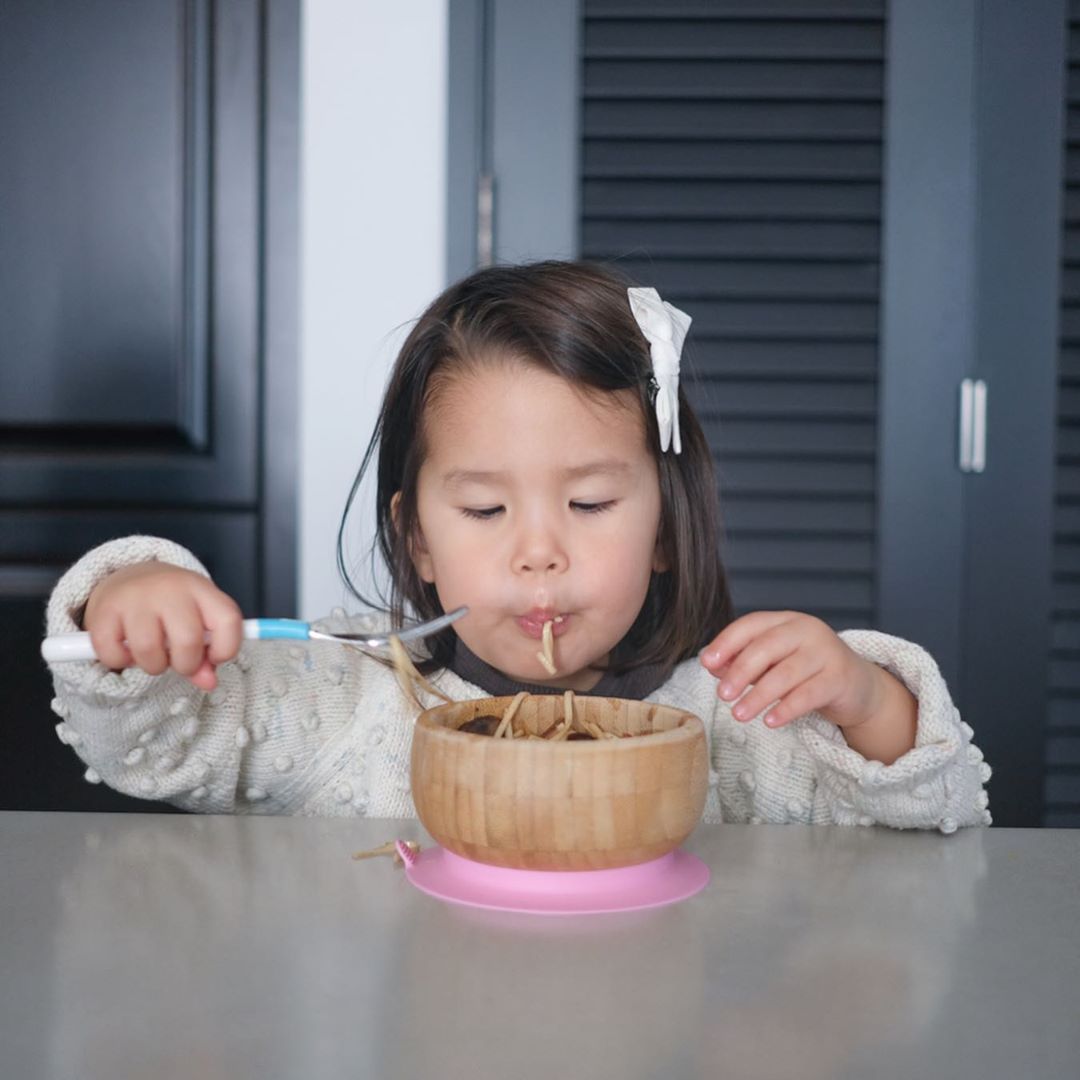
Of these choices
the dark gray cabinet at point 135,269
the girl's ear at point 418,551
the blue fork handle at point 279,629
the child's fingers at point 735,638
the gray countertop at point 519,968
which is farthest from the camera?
the dark gray cabinet at point 135,269

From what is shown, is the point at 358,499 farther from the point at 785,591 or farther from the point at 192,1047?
the point at 192,1047

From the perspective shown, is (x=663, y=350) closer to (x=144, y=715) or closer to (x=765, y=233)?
(x=144, y=715)

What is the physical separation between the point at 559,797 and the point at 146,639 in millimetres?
309

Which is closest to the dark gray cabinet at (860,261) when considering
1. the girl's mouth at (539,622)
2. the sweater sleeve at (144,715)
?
the girl's mouth at (539,622)

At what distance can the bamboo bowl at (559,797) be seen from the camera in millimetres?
599

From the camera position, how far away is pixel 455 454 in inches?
42.5

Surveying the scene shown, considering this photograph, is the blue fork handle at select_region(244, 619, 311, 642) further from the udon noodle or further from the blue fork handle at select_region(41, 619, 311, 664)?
the udon noodle

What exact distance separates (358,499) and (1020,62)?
1.11m

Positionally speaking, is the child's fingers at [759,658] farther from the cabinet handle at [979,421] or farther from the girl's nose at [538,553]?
the cabinet handle at [979,421]

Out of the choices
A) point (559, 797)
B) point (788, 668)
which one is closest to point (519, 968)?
point (559, 797)

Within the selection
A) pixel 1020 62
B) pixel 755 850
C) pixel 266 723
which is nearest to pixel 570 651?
pixel 266 723

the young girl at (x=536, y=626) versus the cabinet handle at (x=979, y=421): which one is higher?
the cabinet handle at (x=979, y=421)

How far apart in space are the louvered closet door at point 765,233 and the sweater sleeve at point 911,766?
3.16 ft

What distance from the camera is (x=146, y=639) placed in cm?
79
